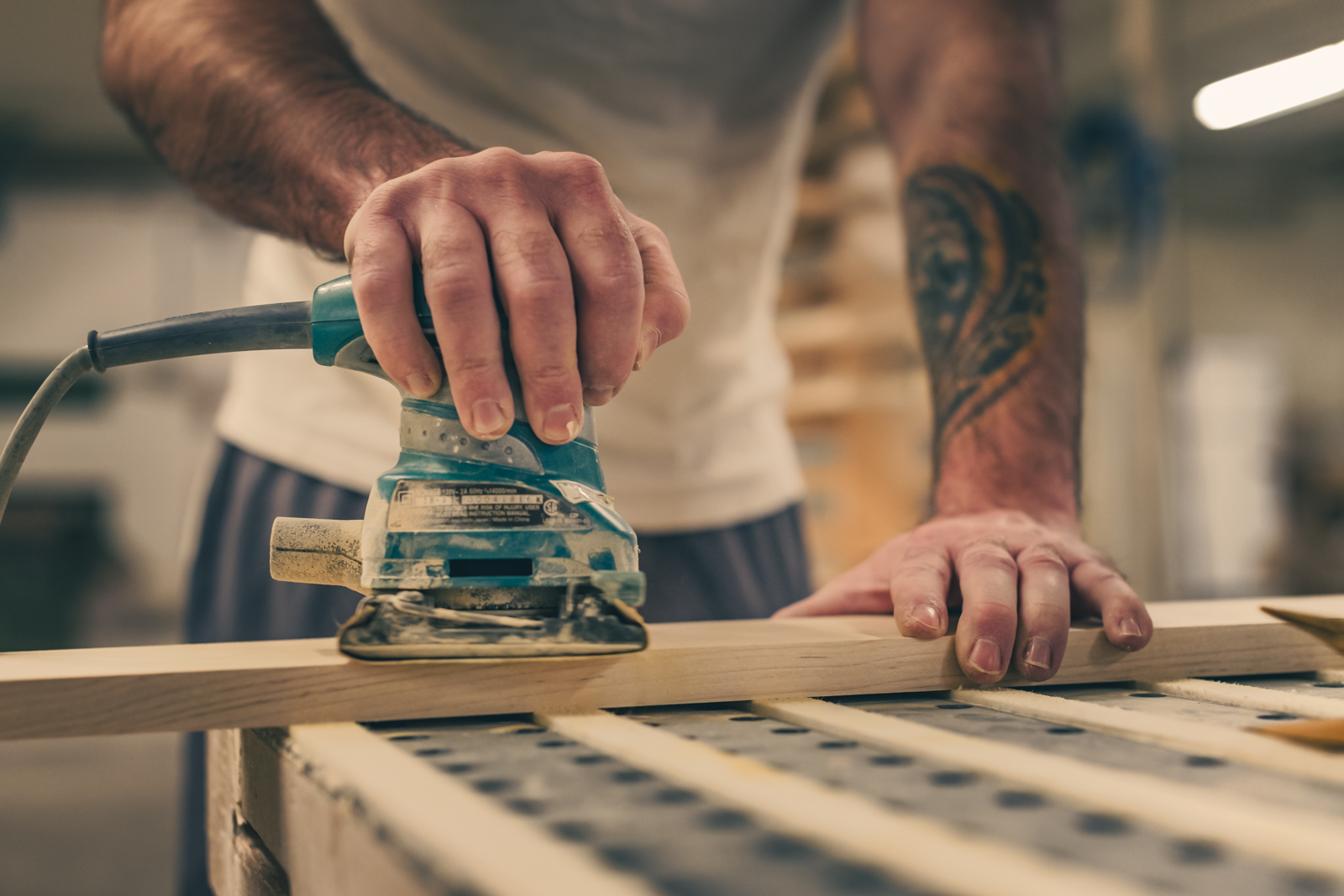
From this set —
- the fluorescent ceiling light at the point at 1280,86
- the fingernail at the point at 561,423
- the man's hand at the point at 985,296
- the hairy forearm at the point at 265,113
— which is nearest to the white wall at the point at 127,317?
the fluorescent ceiling light at the point at 1280,86

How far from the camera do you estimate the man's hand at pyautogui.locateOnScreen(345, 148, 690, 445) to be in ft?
2.54

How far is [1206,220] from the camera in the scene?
10.6m

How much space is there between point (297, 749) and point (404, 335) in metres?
0.31

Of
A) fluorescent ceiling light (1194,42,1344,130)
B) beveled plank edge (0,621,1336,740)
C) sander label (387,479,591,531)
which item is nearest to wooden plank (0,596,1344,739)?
beveled plank edge (0,621,1336,740)

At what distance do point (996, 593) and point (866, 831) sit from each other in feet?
1.69

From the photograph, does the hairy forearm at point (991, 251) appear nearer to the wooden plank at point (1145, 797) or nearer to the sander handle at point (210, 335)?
the wooden plank at point (1145, 797)

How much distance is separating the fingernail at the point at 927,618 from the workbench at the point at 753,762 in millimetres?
18

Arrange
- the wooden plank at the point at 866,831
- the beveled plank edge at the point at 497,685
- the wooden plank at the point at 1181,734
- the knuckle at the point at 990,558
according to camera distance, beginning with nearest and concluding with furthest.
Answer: the wooden plank at the point at 866,831 → the wooden plank at the point at 1181,734 → the beveled plank edge at the point at 497,685 → the knuckle at the point at 990,558

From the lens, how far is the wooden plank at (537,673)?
2.55 ft

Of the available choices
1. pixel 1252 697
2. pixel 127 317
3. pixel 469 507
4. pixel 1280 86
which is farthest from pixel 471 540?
pixel 127 317

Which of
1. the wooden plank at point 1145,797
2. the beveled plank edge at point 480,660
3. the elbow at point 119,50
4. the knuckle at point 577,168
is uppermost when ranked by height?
the elbow at point 119,50

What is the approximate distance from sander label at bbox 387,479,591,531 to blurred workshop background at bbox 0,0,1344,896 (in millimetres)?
3781

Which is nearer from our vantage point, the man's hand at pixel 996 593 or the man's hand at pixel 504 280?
the man's hand at pixel 504 280

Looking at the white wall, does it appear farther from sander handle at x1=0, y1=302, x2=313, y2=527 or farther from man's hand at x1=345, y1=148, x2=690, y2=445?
man's hand at x1=345, y1=148, x2=690, y2=445
